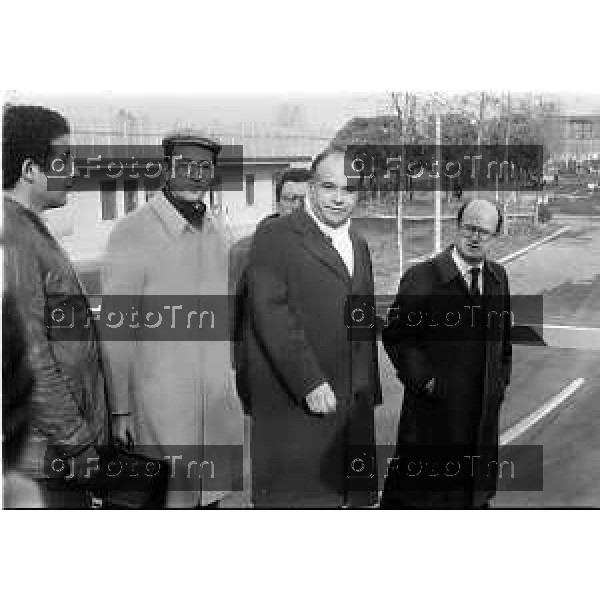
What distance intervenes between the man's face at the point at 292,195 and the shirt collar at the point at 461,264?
0.59m

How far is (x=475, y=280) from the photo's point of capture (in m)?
4.29

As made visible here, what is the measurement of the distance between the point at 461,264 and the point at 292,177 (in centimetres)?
71

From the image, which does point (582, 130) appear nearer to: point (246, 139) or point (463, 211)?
point (463, 211)

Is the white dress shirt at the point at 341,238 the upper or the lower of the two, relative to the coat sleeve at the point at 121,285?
upper

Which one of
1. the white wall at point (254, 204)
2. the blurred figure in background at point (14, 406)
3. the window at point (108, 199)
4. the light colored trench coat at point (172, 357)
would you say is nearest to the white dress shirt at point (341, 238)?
the white wall at point (254, 204)

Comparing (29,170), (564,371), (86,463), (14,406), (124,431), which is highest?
(29,170)

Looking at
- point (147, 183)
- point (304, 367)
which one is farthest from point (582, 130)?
point (147, 183)

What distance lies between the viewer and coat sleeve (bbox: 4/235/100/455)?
4.24 metres

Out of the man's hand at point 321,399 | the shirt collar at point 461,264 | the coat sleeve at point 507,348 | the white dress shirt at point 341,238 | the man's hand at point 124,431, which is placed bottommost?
the man's hand at point 124,431

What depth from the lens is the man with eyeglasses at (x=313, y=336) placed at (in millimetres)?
4203

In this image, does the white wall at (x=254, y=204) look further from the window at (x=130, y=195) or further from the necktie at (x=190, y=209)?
the window at (x=130, y=195)

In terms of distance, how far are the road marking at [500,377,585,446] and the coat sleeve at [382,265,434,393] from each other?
39 centimetres

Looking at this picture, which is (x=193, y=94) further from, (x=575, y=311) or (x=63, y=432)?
(x=575, y=311)
